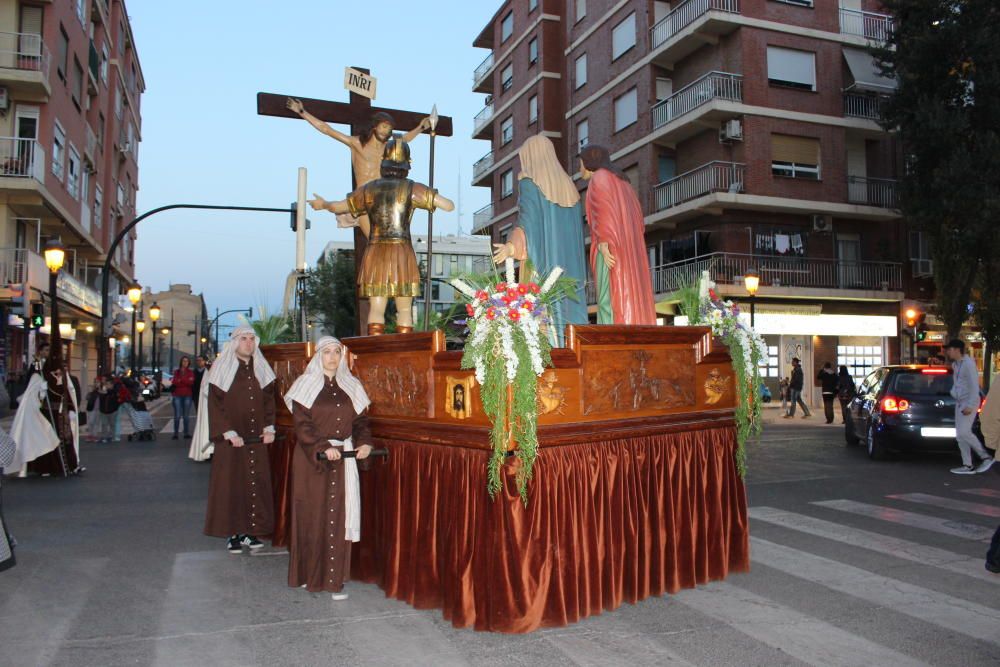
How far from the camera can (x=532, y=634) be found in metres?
4.44

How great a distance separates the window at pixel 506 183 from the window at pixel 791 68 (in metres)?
14.3

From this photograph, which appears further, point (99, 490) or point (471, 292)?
point (99, 490)

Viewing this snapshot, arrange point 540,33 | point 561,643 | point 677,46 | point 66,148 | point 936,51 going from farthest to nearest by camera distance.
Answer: point 540,33, point 677,46, point 66,148, point 936,51, point 561,643

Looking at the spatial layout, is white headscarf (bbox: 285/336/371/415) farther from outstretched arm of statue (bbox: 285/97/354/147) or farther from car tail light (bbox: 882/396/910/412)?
car tail light (bbox: 882/396/910/412)

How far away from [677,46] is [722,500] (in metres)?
24.6

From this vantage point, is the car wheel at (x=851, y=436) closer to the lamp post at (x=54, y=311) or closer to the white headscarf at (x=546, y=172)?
the white headscarf at (x=546, y=172)

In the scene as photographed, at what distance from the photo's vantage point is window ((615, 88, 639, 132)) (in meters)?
29.7

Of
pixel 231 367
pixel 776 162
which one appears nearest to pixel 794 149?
pixel 776 162

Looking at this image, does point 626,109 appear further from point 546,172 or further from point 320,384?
point 320,384

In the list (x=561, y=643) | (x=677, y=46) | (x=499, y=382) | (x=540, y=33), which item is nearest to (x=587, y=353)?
(x=499, y=382)

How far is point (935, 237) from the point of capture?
2388 centimetres

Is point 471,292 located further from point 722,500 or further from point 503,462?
point 722,500

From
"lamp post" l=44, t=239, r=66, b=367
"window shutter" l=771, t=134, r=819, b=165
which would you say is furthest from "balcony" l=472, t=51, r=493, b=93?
"lamp post" l=44, t=239, r=66, b=367

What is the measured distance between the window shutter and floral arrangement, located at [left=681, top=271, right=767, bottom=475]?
22.1 m
